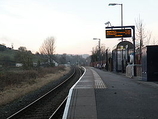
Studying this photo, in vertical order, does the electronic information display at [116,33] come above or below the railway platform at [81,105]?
above

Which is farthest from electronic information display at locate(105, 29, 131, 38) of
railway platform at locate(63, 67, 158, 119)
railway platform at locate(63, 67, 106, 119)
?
railway platform at locate(63, 67, 158, 119)

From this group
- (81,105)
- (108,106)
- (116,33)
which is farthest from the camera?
(116,33)

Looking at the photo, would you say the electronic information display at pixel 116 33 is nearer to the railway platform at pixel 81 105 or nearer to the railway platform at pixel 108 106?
the railway platform at pixel 81 105

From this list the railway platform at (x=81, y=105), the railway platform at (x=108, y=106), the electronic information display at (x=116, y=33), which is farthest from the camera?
the electronic information display at (x=116, y=33)

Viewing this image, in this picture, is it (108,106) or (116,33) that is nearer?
(108,106)

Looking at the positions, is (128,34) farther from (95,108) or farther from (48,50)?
(48,50)

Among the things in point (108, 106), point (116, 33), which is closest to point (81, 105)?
point (108, 106)

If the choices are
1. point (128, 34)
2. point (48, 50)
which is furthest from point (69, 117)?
point (48, 50)

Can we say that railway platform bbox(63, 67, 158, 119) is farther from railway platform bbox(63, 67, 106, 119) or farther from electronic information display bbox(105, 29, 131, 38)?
electronic information display bbox(105, 29, 131, 38)

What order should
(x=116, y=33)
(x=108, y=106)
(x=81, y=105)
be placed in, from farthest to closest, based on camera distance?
(x=116, y=33) → (x=81, y=105) → (x=108, y=106)

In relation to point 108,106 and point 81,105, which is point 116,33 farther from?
point 108,106

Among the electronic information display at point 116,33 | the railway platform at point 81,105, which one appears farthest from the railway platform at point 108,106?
the electronic information display at point 116,33

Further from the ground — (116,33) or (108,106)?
(116,33)

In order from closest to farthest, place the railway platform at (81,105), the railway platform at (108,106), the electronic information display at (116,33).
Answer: the railway platform at (108,106)
the railway platform at (81,105)
the electronic information display at (116,33)
